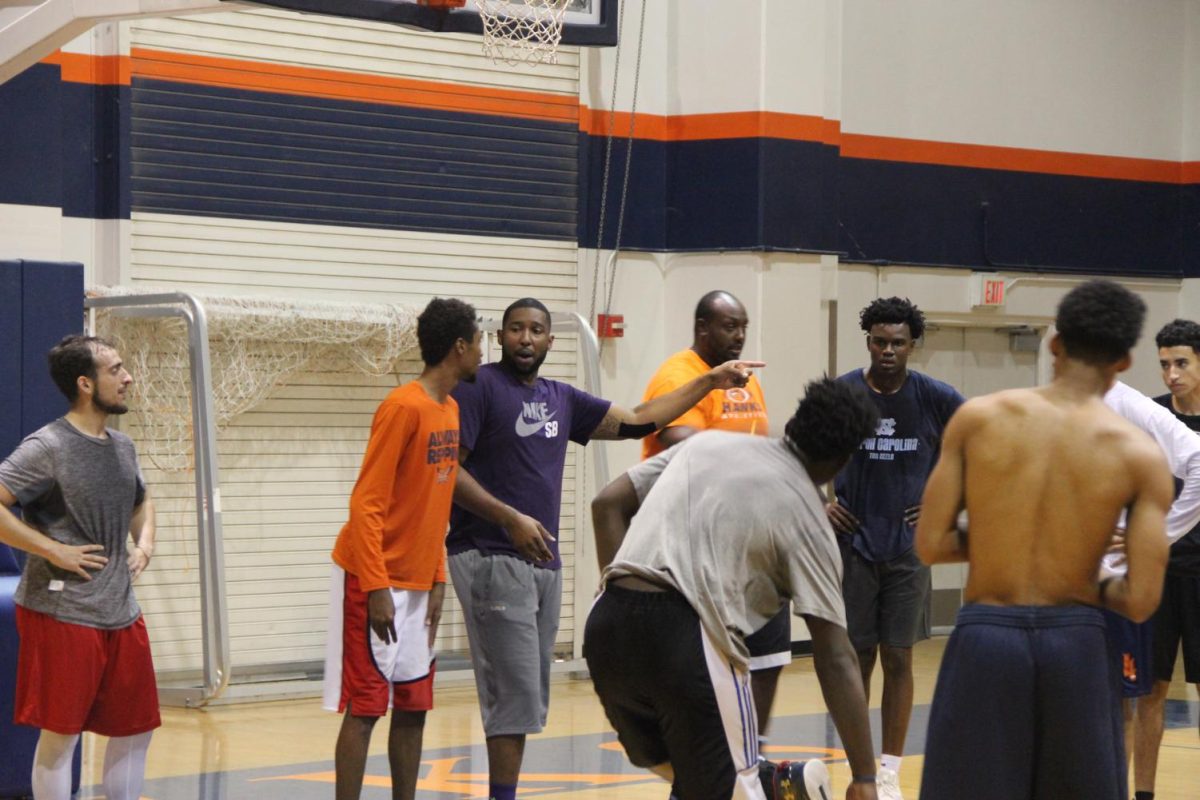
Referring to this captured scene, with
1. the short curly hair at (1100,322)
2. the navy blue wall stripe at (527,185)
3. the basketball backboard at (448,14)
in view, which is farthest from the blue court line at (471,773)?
the short curly hair at (1100,322)

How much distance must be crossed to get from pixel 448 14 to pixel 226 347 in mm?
3558

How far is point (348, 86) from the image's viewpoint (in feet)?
40.3

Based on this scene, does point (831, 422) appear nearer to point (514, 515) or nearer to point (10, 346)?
point (514, 515)

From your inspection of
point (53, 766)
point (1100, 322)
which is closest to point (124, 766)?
point (53, 766)

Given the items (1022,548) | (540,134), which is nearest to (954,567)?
(540,134)

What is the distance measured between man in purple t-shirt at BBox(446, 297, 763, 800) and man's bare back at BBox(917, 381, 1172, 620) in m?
2.17

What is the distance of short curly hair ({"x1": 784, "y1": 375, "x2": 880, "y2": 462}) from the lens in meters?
4.84

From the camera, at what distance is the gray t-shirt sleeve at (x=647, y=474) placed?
534 cm

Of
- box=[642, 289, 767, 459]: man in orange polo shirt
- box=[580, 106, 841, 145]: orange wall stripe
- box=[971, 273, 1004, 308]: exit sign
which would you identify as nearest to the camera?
box=[642, 289, 767, 459]: man in orange polo shirt

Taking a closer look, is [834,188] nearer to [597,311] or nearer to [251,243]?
[597,311]

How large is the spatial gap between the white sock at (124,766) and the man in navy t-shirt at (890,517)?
3174mm

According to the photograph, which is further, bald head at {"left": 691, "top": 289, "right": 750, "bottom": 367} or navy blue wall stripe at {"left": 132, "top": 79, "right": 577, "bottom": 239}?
navy blue wall stripe at {"left": 132, "top": 79, "right": 577, "bottom": 239}

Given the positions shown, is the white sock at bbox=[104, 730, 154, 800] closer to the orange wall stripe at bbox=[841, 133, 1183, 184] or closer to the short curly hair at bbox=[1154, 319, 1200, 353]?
the short curly hair at bbox=[1154, 319, 1200, 353]

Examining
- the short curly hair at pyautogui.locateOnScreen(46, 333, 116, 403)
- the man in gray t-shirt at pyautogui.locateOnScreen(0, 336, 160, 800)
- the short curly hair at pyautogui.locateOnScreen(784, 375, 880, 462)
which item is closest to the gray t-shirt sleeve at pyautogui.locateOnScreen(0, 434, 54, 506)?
the man in gray t-shirt at pyautogui.locateOnScreen(0, 336, 160, 800)
